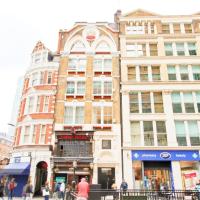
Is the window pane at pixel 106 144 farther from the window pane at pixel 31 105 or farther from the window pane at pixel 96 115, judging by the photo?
Answer: the window pane at pixel 31 105

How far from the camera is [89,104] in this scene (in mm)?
27422

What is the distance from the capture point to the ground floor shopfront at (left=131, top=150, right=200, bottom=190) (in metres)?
24.0

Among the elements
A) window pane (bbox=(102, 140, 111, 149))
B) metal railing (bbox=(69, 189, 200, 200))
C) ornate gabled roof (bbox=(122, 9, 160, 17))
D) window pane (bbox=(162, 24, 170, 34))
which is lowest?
metal railing (bbox=(69, 189, 200, 200))

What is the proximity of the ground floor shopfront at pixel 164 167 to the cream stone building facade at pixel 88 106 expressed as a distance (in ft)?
6.96

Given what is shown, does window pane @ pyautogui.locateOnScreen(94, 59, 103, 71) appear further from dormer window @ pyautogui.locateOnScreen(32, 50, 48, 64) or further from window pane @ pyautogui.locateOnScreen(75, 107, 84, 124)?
dormer window @ pyautogui.locateOnScreen(32, 50, 48, 64)

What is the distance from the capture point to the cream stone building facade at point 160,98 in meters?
24.5

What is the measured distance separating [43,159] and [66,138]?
337 cm

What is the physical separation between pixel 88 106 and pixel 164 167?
10.6 m

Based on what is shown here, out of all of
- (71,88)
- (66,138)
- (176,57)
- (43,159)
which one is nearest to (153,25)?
(176,57)

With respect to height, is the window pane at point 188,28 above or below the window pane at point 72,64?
above

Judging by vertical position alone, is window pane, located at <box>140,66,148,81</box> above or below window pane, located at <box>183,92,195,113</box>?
above

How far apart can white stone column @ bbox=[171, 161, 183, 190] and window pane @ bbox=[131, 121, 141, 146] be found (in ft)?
13.6

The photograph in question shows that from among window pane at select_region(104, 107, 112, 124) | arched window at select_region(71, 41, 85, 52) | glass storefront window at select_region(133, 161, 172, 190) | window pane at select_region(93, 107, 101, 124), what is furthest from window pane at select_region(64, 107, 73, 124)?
glass storefront window at select_region(133, 161, 172, 190)

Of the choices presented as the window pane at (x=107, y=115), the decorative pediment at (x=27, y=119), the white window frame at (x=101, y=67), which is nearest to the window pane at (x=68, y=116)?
the window pane at (x=107, y=115)
